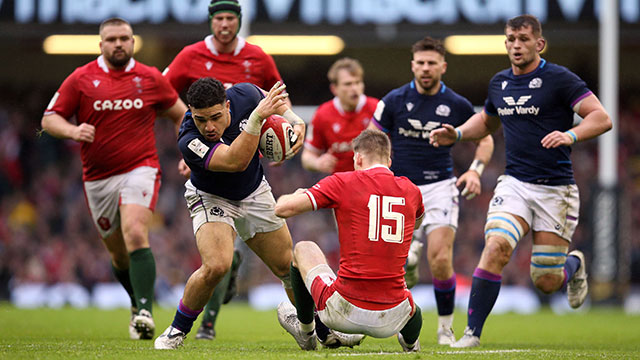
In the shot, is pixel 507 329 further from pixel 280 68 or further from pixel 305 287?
pixel 280 68

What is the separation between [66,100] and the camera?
8.08 meters

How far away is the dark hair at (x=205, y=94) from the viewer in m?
5.95

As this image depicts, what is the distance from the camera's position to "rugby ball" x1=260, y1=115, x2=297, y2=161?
6398mm

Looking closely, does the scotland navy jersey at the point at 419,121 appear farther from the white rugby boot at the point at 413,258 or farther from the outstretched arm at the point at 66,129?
the outstretched arm at the point at 66,129

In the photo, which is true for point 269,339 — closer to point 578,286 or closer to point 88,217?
point 578,286

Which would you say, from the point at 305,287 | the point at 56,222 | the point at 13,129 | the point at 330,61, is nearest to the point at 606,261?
the point at 330,61

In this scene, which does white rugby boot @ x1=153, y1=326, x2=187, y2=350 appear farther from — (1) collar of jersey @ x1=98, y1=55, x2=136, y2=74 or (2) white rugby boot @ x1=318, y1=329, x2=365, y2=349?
(1) collar of jersey @ x1=98, y1=55, x2=136, y2=74

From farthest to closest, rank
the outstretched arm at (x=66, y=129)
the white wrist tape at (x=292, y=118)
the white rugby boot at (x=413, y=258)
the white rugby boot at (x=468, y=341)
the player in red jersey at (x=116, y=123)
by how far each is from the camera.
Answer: the white rugby boot at (x=413, y=258)
the player in red jersey at (x=116, y=123)
the outstretched arm at (x=66, y=129)
the white rugby boot at (x=468, y=341)
the white wrist tape at (x=292, y=118)

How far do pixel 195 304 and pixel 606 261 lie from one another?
35.2ft

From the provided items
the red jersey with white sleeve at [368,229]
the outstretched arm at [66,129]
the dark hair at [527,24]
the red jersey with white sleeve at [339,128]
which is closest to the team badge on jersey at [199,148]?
the red jersey with white sleeve at [368,229]

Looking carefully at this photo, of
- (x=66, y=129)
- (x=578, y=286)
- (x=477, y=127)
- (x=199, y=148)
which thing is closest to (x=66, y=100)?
(x=66, y=129)

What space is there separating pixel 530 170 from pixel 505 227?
626 mm

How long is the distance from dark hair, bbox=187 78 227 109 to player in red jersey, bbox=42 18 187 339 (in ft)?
7.12

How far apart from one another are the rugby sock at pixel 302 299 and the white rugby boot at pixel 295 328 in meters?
0.14
